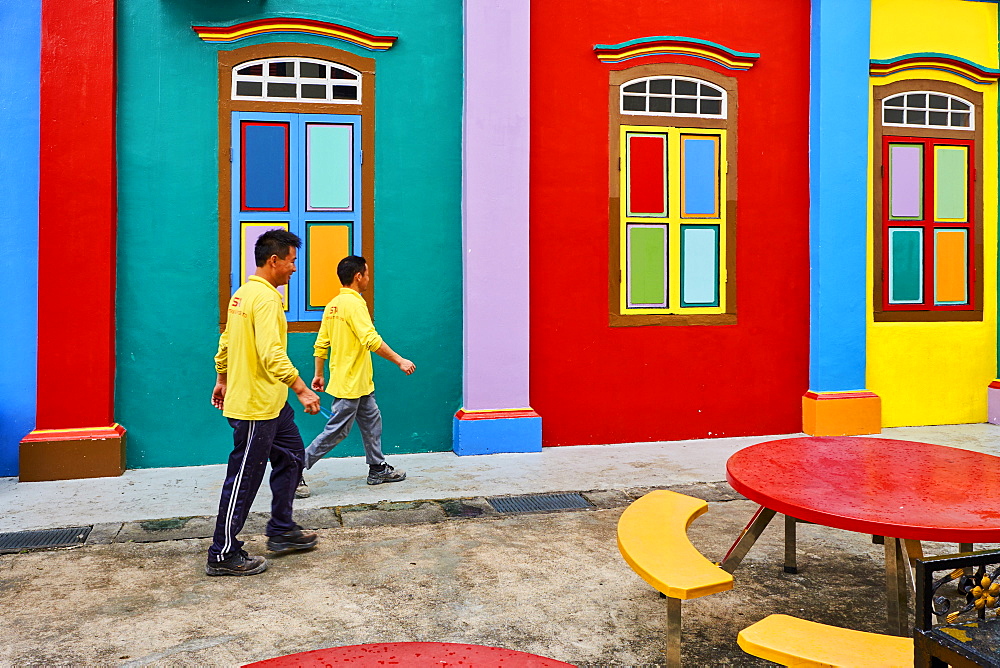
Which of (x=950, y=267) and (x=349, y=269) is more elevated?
(x=950, y=267)

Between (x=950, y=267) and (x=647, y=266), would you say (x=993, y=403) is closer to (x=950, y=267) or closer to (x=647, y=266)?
(x=950, y=267)

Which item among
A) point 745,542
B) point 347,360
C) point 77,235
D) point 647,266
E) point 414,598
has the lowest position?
point 414,598

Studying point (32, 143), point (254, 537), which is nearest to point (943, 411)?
point (254, 537)

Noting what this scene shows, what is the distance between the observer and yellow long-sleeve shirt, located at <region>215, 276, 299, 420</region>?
427 centimetres

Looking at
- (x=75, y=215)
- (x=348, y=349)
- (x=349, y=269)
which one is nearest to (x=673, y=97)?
(x=349, y=269)

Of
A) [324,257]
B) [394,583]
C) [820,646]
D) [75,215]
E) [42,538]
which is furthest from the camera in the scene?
[324,257]

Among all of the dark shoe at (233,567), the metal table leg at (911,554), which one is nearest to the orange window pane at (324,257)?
the dark shoe at (233,567)

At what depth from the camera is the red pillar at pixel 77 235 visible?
6.38 meters

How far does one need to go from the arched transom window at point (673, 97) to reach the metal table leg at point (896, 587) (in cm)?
522

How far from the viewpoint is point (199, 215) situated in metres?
6.88

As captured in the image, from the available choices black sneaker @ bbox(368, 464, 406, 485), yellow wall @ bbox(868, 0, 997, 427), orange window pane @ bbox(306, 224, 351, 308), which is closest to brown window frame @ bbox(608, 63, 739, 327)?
yellow wall @ bbox(868, 0, 997, 427)

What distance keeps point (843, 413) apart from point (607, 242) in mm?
2929

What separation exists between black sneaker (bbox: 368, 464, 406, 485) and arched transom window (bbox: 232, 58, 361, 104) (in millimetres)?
3295

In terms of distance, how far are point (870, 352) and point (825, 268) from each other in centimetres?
106
